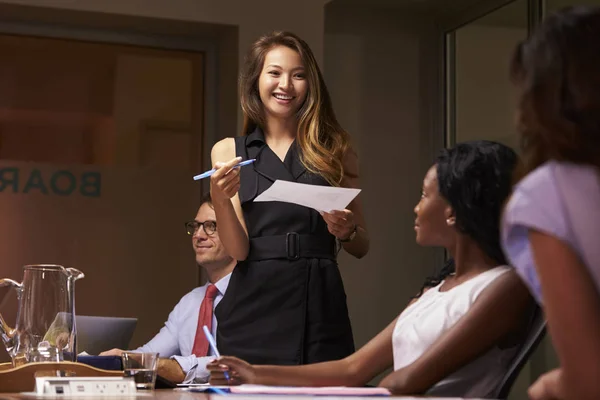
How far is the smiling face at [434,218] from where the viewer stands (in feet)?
6.21

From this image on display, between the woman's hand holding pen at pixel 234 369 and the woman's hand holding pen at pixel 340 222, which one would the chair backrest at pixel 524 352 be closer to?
the woman's hand holding pen at pixel 234 369

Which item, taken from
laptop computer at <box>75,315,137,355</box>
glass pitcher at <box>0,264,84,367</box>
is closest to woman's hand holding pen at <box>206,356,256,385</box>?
glass pitcher at <box>0,264,84,367</box>

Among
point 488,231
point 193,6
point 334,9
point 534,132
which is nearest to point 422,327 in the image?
point 488,231

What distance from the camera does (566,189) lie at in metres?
1.05

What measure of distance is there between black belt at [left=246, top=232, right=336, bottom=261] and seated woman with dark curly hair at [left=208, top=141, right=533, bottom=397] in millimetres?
706

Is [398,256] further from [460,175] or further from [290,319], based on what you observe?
[460,175]

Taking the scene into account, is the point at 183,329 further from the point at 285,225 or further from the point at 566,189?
the point at 566,189

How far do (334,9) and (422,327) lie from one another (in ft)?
12.7

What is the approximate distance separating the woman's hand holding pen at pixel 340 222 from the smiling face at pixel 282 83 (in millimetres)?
370

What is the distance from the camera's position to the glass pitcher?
1952 mm

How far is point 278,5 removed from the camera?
201 inches

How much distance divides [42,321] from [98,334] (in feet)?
3.52

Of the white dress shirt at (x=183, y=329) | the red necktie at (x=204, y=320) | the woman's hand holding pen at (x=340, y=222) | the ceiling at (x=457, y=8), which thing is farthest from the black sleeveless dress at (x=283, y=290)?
the ceiling at (x=457, y=8)

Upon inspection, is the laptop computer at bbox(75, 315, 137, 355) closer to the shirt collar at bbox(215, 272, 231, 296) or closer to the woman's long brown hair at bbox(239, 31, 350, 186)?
the shirt collar at bbox(215, 272, 231, 296)
